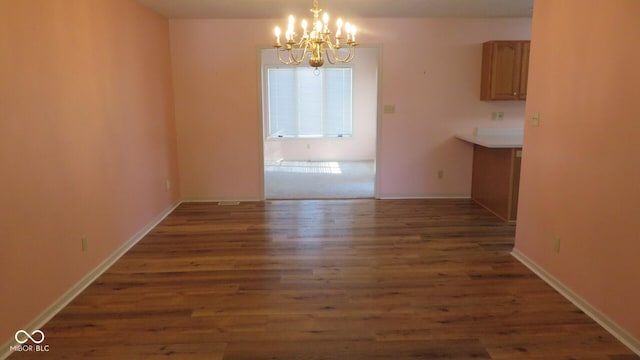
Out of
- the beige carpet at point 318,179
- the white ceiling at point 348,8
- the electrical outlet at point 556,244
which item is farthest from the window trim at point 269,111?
the electrical outlet at point 556,244

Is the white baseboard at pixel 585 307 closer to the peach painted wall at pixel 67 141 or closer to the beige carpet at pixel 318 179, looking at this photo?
the beige carpet at pixel 318 179

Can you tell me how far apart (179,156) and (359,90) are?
16.2 feet

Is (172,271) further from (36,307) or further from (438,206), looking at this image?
(438,206)

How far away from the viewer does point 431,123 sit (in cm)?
Result: 595

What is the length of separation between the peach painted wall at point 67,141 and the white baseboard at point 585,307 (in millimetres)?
3472

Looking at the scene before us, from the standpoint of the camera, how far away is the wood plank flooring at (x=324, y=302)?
2.49 m

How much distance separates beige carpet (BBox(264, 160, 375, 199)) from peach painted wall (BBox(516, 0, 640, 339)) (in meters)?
3.19

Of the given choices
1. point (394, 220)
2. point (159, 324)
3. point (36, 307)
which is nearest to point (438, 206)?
point (394, 220)

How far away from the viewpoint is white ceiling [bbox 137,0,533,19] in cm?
469

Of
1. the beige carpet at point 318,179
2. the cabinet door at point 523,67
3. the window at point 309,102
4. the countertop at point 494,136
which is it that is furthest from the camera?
the window at point 309,102

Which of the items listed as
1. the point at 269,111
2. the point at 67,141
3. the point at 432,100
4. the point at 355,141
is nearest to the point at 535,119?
the point at 432,100

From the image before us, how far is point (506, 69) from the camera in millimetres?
5543

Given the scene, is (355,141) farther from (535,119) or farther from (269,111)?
(535,119)

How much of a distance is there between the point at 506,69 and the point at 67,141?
Result: 4.94 meters
